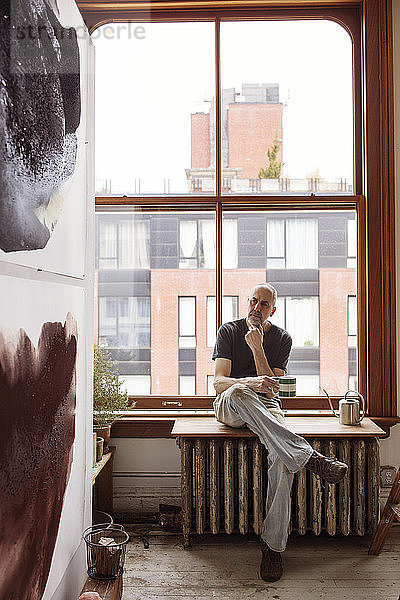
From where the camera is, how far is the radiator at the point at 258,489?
3.81m

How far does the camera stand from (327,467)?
11.7 feet

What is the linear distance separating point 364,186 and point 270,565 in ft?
8.18

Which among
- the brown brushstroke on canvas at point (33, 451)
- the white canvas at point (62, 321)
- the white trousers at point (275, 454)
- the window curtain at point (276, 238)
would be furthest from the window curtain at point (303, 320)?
the brown brushstroke on canvas at point (33, 451)

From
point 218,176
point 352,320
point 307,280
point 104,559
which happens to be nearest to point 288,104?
point 218,176

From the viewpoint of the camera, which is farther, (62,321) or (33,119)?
(62,321)

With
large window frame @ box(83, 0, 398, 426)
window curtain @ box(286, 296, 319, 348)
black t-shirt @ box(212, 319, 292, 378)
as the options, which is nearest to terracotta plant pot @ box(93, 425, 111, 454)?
large window frame @ box(83, 0, 398, 426)

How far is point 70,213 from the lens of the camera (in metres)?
2.79

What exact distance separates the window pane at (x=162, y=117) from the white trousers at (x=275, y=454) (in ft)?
5.16

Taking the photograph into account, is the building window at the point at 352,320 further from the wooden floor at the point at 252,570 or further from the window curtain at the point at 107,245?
the window curtain at the point at 107,245

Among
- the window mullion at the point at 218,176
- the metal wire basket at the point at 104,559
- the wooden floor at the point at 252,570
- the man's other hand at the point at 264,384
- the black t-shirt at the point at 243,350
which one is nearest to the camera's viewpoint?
the metal wire basket at the point at 104,559

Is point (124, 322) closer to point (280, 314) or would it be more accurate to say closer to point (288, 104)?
point (280, 314)

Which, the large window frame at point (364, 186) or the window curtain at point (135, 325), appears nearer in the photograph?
the large window frame at point (364, 186)

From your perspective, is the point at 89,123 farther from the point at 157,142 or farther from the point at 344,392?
the point at 344,392

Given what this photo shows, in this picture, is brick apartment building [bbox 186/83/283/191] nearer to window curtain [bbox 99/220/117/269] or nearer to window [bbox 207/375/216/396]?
window curtain [bbox 99/220/117/269]
